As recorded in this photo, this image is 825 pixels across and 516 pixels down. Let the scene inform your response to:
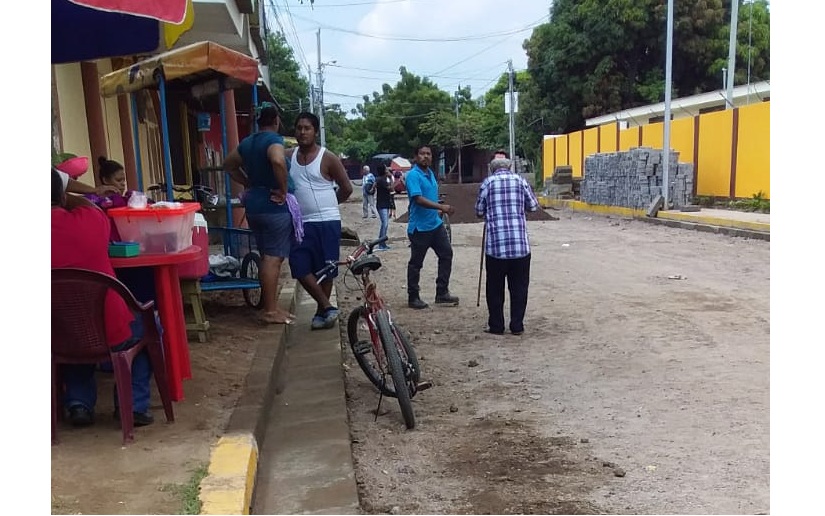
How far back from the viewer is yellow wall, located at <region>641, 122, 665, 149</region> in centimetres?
2209

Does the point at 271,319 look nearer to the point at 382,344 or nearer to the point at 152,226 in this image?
the point at 382,344

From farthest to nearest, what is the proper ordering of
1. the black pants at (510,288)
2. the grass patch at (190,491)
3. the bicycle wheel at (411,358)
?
the black pants at (510,288), the bicycle wheel at (411,358), the grass patch at (190,491)

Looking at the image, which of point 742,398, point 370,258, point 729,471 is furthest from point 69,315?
point 742,398

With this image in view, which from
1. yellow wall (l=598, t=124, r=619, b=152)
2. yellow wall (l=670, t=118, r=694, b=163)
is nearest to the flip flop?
yellow wall (l=670, t=118, r=694, b=163)

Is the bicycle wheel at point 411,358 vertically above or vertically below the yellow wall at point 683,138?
below

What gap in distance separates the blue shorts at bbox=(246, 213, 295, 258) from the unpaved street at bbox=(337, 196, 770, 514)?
104 cm

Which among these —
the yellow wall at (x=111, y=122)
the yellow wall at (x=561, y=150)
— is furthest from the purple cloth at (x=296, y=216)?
the yellow wall at (x=561, y=150)

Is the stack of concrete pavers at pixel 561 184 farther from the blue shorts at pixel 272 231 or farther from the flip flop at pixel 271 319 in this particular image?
the blue shorts at pixel 272 231

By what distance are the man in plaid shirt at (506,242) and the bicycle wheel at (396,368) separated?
2197 mm

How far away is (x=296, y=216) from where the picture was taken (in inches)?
226

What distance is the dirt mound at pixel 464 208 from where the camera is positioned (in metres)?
19.8

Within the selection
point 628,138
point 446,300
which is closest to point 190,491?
point 446,300

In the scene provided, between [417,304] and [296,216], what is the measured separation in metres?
2.27

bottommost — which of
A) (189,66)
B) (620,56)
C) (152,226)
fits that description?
(152,226)
